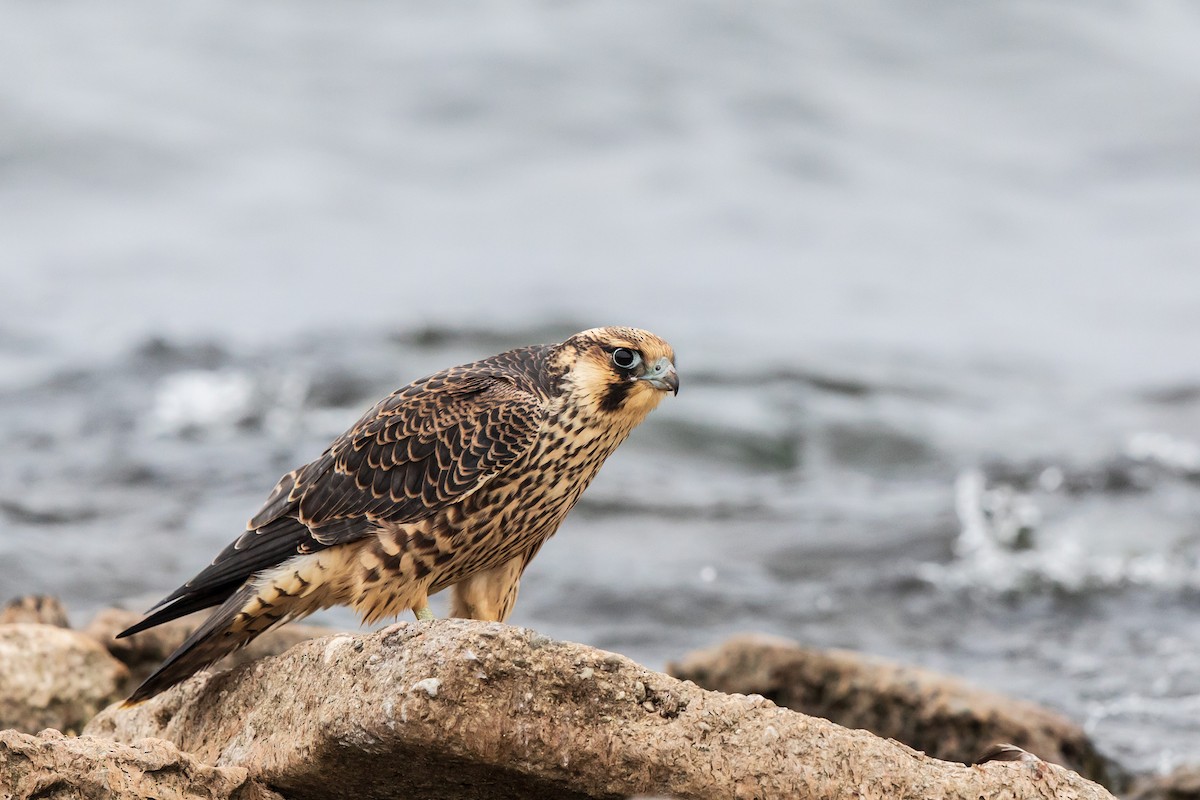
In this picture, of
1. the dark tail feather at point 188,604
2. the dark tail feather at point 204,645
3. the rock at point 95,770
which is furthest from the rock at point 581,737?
the dark tail feather at point 188,604

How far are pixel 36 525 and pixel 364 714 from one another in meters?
6.41

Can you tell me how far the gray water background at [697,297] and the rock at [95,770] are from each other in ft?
14.4

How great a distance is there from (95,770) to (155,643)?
2148 millimetres

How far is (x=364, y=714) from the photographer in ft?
11.1

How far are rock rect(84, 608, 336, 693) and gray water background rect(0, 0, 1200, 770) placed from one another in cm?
265

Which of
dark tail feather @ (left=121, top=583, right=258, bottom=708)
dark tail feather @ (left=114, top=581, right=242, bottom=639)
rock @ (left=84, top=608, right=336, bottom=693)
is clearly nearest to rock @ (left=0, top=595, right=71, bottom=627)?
rock @ (left=84, top=608, right=336, bottom=693)

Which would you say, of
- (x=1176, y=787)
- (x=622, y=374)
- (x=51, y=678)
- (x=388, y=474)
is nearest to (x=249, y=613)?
(x=388, y=474)

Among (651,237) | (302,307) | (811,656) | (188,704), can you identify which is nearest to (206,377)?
(302,307)

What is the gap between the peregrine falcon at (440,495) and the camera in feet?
15.3

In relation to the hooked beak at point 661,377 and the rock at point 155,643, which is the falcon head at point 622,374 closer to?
the hooked beak at point 661,377

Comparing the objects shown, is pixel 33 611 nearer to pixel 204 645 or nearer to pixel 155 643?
pixel 155 643

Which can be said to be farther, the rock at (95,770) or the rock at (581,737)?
the rock at (581,737)

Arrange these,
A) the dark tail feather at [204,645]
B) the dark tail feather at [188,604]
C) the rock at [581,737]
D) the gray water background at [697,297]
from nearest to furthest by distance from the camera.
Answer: the rock at [581,737] < the dark tail feather at [204,645] < the dark tail feather at [188,604] < the gray water background at [697,297]

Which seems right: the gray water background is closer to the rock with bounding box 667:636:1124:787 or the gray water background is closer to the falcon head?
the rock with bounding box 667:636:1124:787
